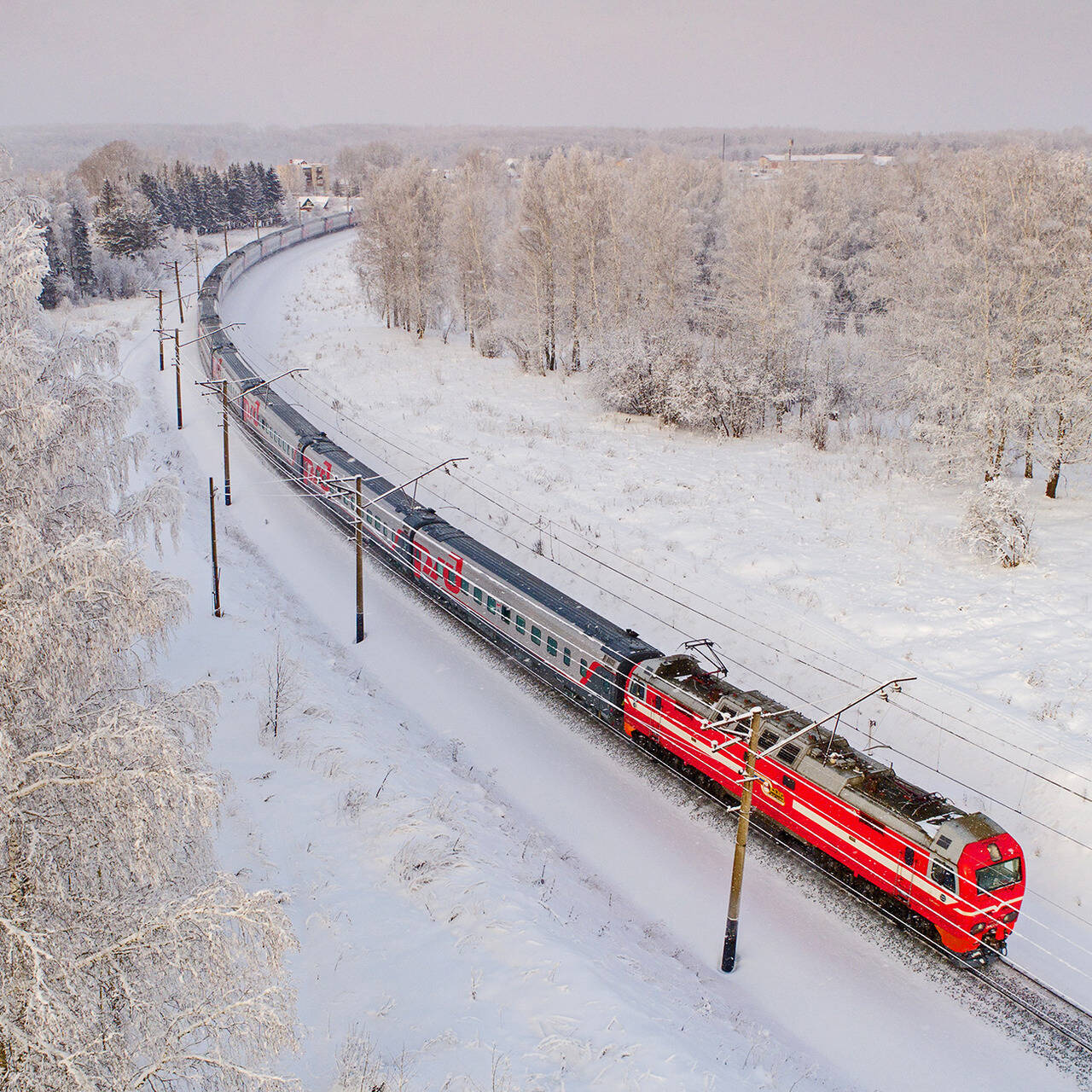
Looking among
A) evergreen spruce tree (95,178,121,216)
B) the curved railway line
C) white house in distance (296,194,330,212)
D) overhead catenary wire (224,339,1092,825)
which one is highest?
white house in distance (296,194,330,212)

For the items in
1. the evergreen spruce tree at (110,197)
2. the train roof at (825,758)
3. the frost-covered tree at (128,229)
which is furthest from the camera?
the evergreen spruce tree at (110,197)

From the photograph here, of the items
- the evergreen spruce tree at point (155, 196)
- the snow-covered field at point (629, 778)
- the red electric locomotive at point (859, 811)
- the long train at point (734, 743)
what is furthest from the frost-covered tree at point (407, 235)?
the red electric locomotive at point (859, 811)

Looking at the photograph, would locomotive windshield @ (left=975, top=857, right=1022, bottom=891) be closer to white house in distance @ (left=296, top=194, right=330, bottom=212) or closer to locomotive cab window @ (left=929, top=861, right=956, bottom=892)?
locomotive cab window @ (left=929, top=861, right=956, bottom=892)

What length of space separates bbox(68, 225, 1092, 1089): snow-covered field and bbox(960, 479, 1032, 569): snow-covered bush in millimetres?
665

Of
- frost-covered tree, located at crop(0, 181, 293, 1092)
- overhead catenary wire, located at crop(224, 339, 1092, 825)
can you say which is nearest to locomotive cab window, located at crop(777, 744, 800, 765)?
overhead catenary wire, located at crop(224, 339, 1092, 825)

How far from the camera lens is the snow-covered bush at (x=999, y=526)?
25438mm

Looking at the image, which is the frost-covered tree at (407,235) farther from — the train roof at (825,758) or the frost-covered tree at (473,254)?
the train roof at (825,758)

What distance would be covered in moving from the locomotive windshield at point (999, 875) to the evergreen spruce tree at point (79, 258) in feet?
279

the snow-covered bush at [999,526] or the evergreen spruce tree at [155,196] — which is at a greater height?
the evergreen spruce tree at [155,196]

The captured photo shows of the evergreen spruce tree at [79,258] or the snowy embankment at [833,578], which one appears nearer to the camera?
the snowy embankment at [833,578]

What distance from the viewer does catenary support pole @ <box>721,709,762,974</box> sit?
13.5 m

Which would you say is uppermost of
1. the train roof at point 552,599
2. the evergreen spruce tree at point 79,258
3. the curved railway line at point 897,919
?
the evergreen spruce tree at point 79,258

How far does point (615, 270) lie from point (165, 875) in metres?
49.2

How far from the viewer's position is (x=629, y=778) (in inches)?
790
